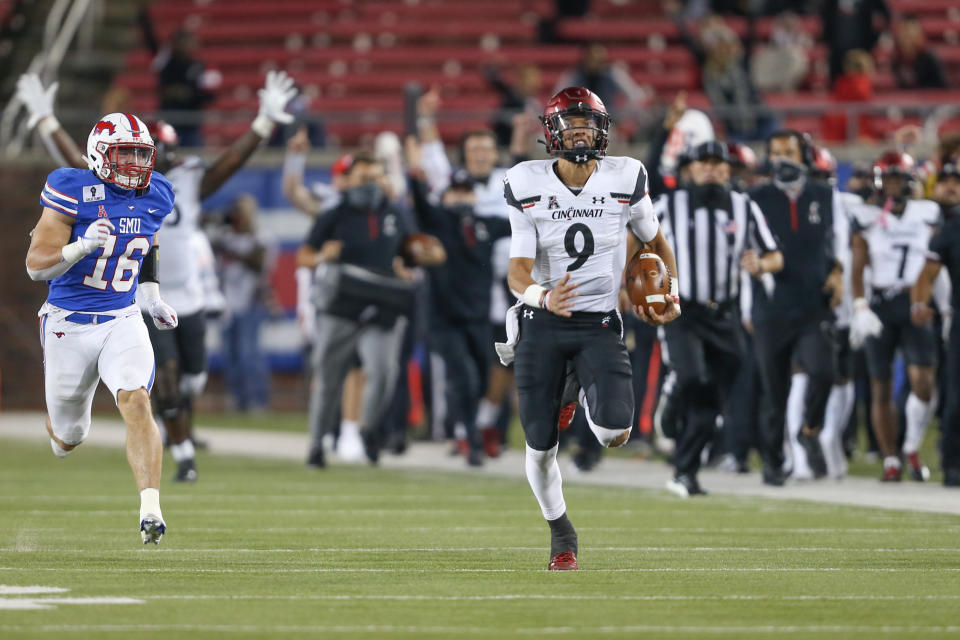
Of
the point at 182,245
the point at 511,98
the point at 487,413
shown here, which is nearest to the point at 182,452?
the point at 182,245

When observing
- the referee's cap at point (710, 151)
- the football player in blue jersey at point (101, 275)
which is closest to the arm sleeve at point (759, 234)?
the referee's cap at point (710, 151)

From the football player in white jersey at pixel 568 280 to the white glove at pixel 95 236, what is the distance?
1.68 m

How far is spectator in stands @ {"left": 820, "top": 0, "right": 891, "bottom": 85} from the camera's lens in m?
18.9

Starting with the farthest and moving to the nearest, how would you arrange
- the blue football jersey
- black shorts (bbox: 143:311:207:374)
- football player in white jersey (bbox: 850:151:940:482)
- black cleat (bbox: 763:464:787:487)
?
football player in white jersey (bbox: 850:151:940:482), black shorts (bbox: 143:311:207:374), black cleat (bbox: 763:464:787:487), the blue football jersey

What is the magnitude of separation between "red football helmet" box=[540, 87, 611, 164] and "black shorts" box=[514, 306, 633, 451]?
633 mm

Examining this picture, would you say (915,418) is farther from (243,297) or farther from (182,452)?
(243,297)

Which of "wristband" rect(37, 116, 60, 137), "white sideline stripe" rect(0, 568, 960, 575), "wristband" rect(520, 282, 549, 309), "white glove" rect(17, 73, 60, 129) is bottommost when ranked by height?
"white sideline stripe" rect(0, 568, 960, 575)

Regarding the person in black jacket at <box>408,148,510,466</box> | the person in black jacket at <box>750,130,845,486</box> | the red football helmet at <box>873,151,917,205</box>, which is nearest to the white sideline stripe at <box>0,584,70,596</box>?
the person in black jacket at <box>750,130,845,486</box>

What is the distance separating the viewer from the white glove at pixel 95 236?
24.4 feet

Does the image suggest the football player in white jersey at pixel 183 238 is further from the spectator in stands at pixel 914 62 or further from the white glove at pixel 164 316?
the spectator in stands at pixel 914 62

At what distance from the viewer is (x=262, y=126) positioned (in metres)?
11.0

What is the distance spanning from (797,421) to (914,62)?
8.82 metres

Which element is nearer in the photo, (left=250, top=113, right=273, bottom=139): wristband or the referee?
the referee

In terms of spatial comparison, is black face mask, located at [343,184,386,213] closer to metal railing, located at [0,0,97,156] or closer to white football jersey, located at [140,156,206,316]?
white football jersey, located at [140,156,206,316]
